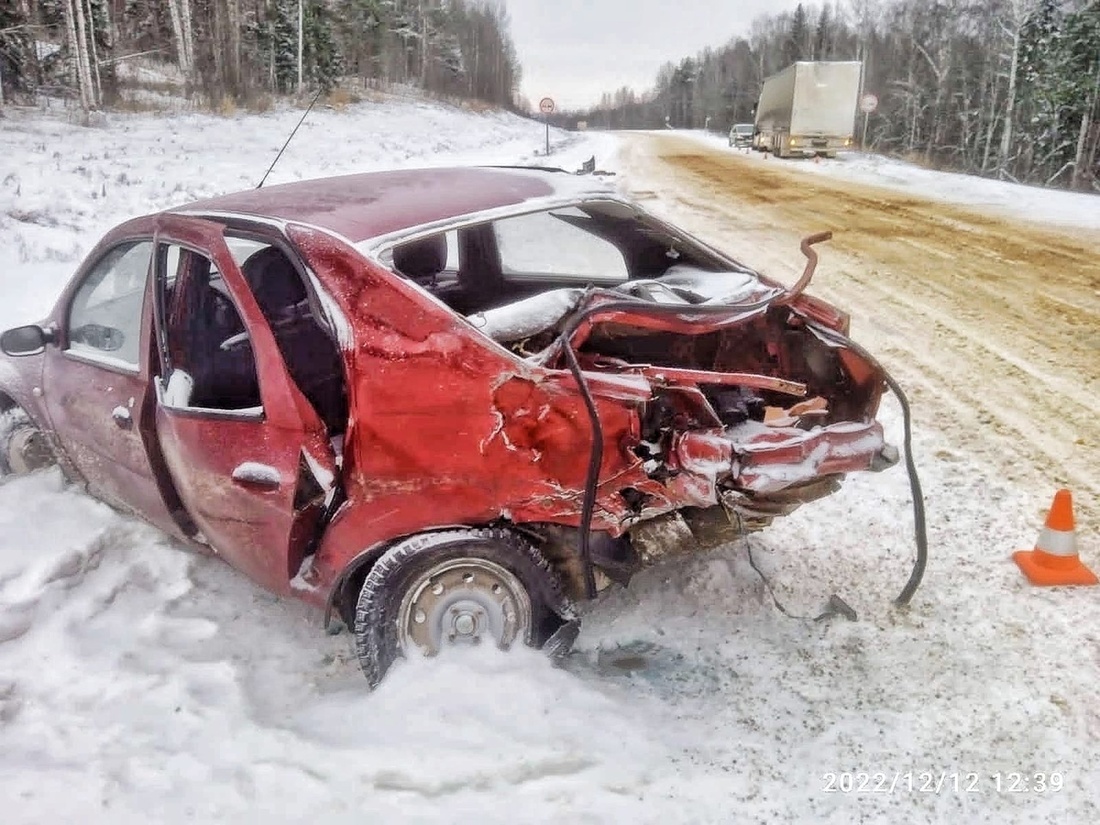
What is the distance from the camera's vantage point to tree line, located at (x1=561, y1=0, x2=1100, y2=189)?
3722 centimetres

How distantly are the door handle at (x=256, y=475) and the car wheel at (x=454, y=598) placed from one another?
0.48 meters

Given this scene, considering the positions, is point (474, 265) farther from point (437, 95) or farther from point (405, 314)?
point (437, 95)

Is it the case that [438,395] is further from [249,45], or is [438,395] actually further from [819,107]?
[249,45]

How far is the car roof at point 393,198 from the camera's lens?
3026 mm

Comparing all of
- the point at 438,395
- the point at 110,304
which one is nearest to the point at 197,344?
the point at 110,304

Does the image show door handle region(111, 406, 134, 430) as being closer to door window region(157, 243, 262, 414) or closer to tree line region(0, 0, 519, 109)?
door window region(157, 243, 262, 414)

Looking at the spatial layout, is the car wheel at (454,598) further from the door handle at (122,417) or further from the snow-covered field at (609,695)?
the door handle at (122,417)

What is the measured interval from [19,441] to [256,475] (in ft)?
7.66

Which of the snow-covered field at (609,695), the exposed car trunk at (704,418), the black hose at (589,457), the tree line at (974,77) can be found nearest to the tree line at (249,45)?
the snow-covered field at (609,695)

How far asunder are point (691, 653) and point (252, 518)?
170 centimetres

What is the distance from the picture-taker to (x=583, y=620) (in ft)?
11.0

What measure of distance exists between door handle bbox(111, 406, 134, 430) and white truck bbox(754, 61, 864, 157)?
31.7m

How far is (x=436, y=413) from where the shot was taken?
2.66 m

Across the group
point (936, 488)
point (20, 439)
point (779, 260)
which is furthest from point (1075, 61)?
point (20, 439)
